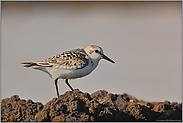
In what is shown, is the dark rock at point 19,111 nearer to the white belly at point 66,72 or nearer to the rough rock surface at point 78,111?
the rough rock surface at point 78,111

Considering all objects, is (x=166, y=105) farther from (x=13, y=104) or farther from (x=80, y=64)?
(x=13, y=104)

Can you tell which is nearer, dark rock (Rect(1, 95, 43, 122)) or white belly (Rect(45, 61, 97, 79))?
dark rock (Rect(1, 95, 43, 122))

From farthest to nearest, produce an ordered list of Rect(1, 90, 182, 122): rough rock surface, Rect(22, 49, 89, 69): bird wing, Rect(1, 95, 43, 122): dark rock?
Rect(22, 49, 89, 69): bird wing
Rect(1, 95, 43, 122): dark rock
Rect(1, 90, 182, 122): rough rock surface

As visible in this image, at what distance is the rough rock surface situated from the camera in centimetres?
267

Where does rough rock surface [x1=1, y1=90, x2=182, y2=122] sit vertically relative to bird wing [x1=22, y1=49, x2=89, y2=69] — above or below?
below

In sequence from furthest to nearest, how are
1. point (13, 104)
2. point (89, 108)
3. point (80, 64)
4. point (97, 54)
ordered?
point (97, 54), point (80, 64), point (13, 104), point (89, 108)

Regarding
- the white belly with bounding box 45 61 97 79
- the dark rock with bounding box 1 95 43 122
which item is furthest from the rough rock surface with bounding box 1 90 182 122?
the white belly with bounding box 45 61 97 79

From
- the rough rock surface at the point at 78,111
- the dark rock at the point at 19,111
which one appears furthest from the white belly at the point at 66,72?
the dark rock at the point at 19,111

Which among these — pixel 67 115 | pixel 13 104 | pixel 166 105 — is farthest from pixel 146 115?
pixel 13 104

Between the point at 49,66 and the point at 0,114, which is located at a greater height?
the point at 49,66

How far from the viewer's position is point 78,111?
8.91ft

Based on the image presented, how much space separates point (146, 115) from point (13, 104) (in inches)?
63.9

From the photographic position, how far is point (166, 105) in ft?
11.4

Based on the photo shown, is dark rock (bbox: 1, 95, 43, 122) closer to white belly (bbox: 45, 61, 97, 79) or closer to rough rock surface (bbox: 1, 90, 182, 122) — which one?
rough rock surface (bbox: 1, 90, 182, 122)
